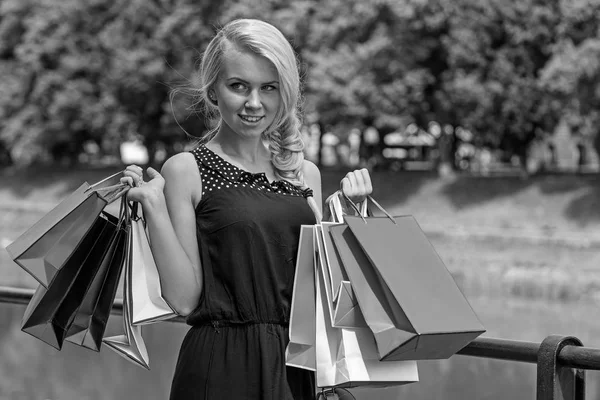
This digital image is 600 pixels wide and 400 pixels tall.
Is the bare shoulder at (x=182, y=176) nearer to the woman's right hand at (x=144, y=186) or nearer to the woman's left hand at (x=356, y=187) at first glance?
the woman's right hand at (x=144, y=186)

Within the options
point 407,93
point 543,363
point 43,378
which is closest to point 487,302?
point 407,93

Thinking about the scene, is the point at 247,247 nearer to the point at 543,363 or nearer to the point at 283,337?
the point at 283,337

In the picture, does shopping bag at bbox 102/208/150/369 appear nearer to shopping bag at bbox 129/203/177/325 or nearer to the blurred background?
shopping bag at bbox 129/203/177/325

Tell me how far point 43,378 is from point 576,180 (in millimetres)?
15607

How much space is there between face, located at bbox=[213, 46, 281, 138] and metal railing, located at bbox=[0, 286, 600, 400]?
773mm

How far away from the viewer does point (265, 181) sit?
2.22 meters

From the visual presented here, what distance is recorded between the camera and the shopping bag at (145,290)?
207 cm

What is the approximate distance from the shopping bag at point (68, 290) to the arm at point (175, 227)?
159 millimetres

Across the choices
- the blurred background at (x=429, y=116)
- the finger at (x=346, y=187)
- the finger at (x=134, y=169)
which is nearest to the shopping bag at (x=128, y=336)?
the finger at (x=134, y=169)

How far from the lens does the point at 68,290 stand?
2248mm

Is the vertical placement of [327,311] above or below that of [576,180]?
below

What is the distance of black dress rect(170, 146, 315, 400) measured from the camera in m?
2.10

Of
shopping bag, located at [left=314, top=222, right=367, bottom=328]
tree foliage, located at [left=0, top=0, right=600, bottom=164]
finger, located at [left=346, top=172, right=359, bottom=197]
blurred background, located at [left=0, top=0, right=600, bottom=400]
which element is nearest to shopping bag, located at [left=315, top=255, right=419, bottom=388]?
shopping bag, located at [left=314, top=222, right=367, bottom=328]

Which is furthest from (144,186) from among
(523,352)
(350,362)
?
(523,352)
